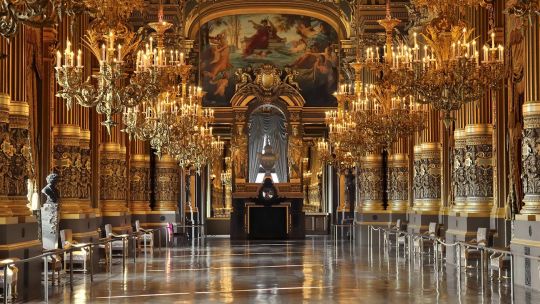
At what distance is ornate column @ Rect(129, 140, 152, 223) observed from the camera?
40219 mm

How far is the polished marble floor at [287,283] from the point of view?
17578mm

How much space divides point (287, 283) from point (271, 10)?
29243 millimetres

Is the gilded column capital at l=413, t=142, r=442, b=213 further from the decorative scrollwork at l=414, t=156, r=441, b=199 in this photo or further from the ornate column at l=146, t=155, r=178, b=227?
the ornate column at l=146, t=155, r=178, b=227

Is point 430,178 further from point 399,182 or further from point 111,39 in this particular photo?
point 111,39

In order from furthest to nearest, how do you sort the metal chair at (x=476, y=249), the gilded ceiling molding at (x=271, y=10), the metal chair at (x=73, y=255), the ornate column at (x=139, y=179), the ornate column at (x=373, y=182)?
1. the gilded ceiling molding at (x=271, y=10)
2. the ornate column at (x=373, y=182)
3. the ornate column at (x=139, y=179)
4. the metal chair at (x=476, y=249)
5. the metal chair at (x=73, y=255)

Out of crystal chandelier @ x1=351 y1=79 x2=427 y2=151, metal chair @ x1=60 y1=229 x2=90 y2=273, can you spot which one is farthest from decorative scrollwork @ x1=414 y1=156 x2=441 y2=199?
metal chair @ x1=60 y1=229 x2=90 y2=273

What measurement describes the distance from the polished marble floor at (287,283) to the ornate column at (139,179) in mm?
9924

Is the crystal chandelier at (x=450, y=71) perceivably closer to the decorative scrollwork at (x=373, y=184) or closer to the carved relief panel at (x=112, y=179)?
the carved relief panel at (x=112, y=179)

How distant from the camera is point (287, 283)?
21000mm

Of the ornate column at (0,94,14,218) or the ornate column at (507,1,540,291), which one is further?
the ornate column at (507,1,540,291)

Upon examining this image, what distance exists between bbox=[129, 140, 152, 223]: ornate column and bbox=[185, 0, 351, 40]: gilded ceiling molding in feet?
25.9

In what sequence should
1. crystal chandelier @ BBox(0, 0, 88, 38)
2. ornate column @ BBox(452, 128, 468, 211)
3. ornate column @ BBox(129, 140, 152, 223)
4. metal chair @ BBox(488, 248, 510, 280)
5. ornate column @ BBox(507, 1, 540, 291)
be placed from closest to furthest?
1. crystal chandelier @ BBox(0, 0, 88, 38)
2. ornate column @ BBox(507, 1, 540, 291)
3. metal chair @ BBox(488, 248, 510, 280)
4. ornate column @ BBox(452, 128, 468, 211)
5. ornate column @ BBox(129, 140, 152, 223)

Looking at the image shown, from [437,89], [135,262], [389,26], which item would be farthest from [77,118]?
[437,89]

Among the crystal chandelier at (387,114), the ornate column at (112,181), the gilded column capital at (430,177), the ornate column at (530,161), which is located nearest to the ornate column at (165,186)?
the ornate column at (112,181)
